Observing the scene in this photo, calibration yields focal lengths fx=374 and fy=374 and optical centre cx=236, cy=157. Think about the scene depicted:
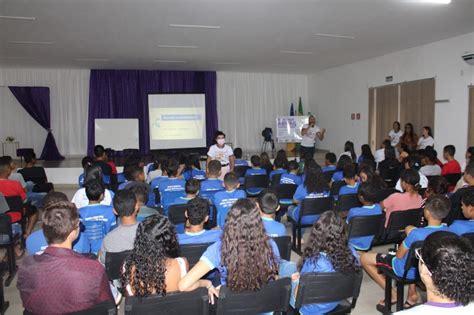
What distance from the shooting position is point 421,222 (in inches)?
143

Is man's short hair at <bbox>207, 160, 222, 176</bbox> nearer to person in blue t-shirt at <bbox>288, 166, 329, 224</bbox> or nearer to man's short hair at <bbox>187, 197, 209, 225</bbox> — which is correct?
person in blue t-shirt at <bbox>288, 166, 329, 224</bbox>

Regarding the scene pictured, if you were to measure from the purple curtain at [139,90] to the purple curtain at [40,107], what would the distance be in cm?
110

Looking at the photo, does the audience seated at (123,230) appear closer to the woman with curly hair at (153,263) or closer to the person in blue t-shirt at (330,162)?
the woman with curly hair at (153,263)

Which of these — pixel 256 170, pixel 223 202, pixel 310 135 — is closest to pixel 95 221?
pixel 223 202

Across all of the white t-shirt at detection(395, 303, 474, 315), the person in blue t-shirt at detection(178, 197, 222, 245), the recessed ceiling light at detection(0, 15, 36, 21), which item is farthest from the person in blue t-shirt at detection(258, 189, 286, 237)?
the recessed ceiling light at detection(0, 15, 36, 21)

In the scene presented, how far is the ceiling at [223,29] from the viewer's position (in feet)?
18.2

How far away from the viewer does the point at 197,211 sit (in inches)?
100

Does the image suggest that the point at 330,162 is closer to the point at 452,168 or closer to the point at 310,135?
the point at 452,168

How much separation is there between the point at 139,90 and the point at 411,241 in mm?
11461

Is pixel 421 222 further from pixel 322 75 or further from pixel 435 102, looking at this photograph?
pixel 322 75

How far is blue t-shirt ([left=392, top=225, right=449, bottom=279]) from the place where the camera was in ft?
8.47

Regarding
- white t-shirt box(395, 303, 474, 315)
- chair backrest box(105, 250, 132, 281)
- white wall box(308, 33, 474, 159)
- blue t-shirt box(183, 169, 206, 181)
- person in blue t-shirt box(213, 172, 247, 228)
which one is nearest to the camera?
white t-shirt box(395, 303, 474, 315)

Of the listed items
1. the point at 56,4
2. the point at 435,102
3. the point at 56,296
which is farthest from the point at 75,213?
the point at 435,102

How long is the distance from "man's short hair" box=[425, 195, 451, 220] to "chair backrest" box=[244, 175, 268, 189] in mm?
3191
